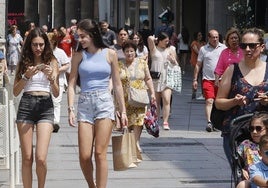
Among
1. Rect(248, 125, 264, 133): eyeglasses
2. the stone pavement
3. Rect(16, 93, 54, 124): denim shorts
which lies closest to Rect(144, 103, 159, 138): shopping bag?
the stone pavement

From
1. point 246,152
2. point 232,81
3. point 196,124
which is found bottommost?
point 196,124

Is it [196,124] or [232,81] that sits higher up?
[232,81]

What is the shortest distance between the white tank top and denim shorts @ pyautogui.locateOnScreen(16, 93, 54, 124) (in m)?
0.11

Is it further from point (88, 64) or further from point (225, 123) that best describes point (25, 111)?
point (225, 123)

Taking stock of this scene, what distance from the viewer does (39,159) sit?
30.8ft

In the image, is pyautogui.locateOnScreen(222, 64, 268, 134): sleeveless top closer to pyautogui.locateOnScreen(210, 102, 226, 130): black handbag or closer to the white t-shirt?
pyautogui.locateOnScreen(210, 102, 226, 130): black handbag

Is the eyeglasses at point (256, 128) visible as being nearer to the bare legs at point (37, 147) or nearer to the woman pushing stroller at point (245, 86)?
the woman pushing stroller at point (245, 86)

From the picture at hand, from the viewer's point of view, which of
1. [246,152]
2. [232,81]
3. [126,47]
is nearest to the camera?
[246,152]

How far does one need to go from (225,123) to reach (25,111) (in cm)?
215

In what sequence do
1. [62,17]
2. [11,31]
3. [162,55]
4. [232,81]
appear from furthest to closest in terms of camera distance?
[62,17] < [11,31] < [162,55] < [232,81]

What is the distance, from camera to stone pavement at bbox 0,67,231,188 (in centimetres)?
1122

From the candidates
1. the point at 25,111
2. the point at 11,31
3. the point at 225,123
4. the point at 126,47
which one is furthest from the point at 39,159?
the point at 11,31

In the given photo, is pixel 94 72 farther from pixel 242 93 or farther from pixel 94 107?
pixel 242 93

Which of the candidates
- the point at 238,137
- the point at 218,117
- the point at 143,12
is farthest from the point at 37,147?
the point at 143,12
